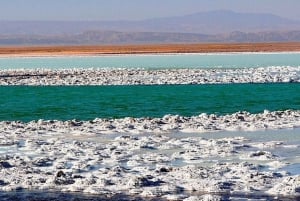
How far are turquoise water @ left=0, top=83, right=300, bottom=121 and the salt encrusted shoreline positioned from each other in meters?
2.62

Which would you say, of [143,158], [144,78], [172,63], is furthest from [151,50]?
[143,158]

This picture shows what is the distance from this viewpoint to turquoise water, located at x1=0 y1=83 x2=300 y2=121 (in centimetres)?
2053

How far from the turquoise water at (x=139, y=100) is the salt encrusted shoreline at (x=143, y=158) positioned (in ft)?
8.58

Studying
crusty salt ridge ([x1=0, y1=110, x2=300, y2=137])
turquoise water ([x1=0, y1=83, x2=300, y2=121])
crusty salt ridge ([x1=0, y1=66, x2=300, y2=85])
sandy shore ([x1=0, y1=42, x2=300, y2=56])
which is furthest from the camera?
sandy shore ([x1=0, y1=42, x2=300, y2=56])

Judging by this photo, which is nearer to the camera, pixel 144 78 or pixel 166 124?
pixel 166 124

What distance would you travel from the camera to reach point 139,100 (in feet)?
78.1

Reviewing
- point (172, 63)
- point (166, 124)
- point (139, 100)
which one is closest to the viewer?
point (166, 124)

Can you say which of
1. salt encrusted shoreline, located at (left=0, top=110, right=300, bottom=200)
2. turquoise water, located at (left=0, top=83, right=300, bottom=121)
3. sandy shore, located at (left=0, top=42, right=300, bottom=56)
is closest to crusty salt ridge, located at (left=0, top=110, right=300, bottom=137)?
salt encrusted shoreline, located at (left=0, top=110, right=300, bottom=200)

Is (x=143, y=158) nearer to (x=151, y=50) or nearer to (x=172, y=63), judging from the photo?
(x=172, y=63)

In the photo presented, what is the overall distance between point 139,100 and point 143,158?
11.5 metres

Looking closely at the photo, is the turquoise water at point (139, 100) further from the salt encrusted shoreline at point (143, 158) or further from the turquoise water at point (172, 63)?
the turquoise water at point (172, 63)

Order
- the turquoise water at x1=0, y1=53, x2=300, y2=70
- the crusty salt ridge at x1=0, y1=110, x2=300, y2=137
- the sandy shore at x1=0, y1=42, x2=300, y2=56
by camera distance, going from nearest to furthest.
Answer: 1. the crusty salt ridge at x1=0, y1=110, x2=300, y2=137
2. the turquoise water at x1=0, y1=53, x2=300, y2=70
3. the sandy shore at x1=0, y1=42, x2=300, y2=56

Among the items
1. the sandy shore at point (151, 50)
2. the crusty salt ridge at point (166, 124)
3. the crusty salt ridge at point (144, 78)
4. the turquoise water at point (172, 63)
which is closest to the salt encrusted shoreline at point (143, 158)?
the crusty salt ridge at point (166, 124)

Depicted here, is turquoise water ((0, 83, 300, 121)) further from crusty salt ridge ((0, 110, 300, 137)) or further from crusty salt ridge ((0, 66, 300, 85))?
crusty salt ridge ((0, 66, 300, 85))
